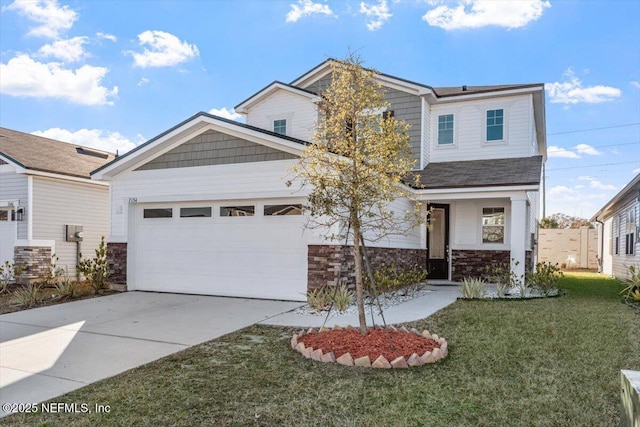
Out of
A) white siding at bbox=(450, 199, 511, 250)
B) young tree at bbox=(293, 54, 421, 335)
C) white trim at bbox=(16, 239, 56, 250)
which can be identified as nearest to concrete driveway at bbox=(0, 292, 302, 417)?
young tree at bbox=(293, 54, 421, 335)

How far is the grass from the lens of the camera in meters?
3.94

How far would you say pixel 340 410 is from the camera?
4.06 metres

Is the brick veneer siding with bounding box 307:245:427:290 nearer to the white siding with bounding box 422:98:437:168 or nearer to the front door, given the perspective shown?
the front door

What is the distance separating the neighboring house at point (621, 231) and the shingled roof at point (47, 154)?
16575 mm

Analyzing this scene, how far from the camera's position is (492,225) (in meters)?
14.1

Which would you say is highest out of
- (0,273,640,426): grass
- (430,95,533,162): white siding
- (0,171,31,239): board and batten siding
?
(430,95,533,162): white siding

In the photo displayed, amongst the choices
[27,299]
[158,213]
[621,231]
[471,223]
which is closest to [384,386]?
[158,213]

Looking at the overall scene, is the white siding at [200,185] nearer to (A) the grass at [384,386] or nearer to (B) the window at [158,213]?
(B) the window at [158,213]

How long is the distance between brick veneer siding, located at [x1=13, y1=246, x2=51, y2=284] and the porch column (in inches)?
500

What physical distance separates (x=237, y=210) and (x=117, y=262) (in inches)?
150

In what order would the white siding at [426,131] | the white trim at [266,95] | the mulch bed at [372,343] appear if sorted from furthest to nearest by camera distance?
1. the white trim at [266,95]
2. the white siding at [426,131]
3. the mulch bed at [372,343]

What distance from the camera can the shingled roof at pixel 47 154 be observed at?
13.7m

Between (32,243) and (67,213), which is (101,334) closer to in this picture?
(32,243)

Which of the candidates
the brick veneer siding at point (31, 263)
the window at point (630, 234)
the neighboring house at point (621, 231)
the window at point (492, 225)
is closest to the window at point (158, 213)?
the brick veneer siding at point (31, 263)
